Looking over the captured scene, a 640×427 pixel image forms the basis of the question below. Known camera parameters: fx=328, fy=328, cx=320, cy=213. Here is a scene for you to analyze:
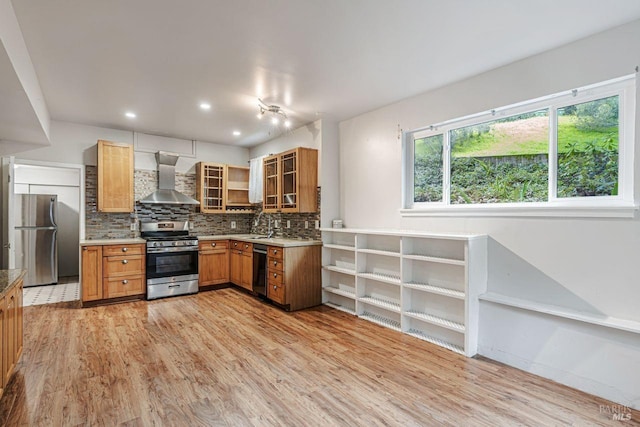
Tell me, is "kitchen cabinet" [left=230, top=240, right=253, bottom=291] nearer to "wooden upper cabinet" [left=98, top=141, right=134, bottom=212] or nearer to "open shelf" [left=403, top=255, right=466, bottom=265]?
"wooden upper cabinet" [left=98, top=141, right=134, bottom=212]

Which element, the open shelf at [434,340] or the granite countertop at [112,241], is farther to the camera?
the granite countertop at [112,241]

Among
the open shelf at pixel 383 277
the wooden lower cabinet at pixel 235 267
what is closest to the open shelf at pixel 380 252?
the open shelf at pixel 383 277

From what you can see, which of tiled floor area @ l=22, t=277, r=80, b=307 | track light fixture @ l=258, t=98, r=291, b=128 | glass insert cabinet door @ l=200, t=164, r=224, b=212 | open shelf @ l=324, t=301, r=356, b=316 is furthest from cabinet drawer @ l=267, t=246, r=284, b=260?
tiled floor area @ l=22, t=277, r=80, b=307

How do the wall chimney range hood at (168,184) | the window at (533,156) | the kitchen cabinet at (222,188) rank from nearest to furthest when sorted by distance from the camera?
the window at (533,156) < the wall chimney range hood at (168,184) < the kitchen cabinet at (222,188)

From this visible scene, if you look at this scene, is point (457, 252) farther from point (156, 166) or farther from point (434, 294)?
point (156, 166)

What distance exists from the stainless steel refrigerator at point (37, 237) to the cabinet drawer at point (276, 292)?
14.3 feet

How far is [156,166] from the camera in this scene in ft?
18.5

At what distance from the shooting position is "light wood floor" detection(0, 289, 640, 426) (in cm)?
213

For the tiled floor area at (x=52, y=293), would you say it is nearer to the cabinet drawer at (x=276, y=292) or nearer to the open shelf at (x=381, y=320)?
the cabinet drawer at (x=276, y=292)

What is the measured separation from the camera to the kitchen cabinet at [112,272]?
14.9ft

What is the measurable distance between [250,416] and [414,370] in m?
1.38

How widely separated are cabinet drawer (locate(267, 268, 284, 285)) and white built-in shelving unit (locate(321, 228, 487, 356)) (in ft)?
2.13

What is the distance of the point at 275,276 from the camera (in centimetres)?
452

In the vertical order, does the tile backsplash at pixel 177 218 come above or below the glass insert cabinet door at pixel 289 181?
below
